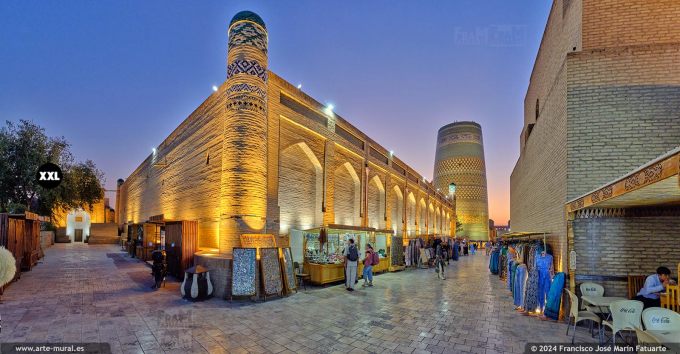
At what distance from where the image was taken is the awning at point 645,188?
327 cm

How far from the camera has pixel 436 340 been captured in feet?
16.9

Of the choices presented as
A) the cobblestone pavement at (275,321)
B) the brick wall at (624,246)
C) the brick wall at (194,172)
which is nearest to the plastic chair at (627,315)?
the cobblestone pavement at (275,321)

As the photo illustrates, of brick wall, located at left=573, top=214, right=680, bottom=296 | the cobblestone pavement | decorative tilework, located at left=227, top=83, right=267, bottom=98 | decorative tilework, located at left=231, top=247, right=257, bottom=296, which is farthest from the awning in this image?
decorative tilework, located at left=227, top=83, right=267, bottom=98

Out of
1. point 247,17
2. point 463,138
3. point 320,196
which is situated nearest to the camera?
point 247,17

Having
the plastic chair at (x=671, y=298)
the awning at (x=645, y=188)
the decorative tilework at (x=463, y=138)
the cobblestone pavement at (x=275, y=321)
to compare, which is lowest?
the cobblestone pavement at (x=275, y=321)

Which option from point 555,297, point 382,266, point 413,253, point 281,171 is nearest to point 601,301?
point 555,297

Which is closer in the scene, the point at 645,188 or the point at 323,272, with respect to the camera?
the point at 645,188

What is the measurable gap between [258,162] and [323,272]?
12.5 feet

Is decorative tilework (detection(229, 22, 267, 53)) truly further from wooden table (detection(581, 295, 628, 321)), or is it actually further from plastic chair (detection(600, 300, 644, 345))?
plastic chair (detection(600, 300, 644, 345))

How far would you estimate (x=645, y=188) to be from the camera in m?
4.10

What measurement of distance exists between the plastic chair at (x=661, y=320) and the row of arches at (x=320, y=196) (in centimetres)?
880

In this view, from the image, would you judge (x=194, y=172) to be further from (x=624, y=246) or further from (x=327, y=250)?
(x=624, y=246)

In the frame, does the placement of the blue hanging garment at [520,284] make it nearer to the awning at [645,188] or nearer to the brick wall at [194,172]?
the awning at [645,188]

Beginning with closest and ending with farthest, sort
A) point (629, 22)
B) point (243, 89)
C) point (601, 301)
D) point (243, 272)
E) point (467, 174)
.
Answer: point (601, 301), point (629, 22), point (243, 272), point (243, 89), point (467, 174)
